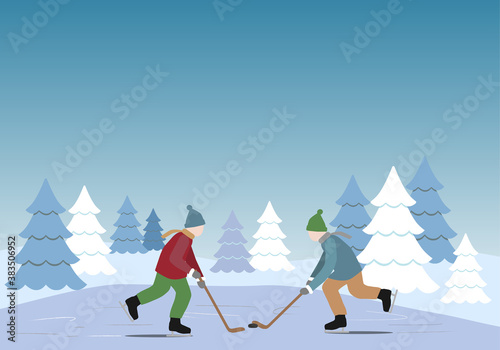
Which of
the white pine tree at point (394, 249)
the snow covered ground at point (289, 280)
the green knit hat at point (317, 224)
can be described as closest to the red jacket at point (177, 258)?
the green knit hat at point (317, 224)

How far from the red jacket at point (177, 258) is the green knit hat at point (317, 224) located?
224 centimetres

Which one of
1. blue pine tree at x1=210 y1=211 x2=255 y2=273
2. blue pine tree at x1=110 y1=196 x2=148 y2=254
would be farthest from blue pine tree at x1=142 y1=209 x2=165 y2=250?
blue pine tree at x1=210 y1=211 x2=255 y2=273

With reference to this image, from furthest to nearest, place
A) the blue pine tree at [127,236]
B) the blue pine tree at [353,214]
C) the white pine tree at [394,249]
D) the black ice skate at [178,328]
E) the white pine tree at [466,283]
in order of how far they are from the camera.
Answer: the blue pine tree at [127,236]
the blue pine tree at [353,214]
the white pine tree at [466,283]
the white pine tree at [394,249]
the black ice skate at [178,328]

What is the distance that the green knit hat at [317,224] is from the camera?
11.1m

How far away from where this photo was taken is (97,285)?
1783cm

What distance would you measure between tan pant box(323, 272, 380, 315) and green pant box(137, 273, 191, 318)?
2593 mm

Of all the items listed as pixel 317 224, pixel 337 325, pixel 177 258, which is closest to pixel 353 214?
pixel 317 224

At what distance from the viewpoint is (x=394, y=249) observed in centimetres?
1435

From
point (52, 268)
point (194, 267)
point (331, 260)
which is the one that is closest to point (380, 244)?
point (331, 260)

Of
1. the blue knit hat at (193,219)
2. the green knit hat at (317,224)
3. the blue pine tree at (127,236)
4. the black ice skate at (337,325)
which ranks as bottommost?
the black ice skate at (337,325)

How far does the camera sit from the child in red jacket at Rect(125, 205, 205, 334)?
10883mm

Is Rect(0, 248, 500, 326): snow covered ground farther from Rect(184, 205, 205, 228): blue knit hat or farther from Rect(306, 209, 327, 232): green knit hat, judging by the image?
Rect(184, 205, 205, 228): blue knit hat

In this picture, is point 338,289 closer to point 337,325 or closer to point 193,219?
point 337,325

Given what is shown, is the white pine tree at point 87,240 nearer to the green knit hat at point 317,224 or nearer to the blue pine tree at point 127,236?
the blue pine tree at point 127,236
